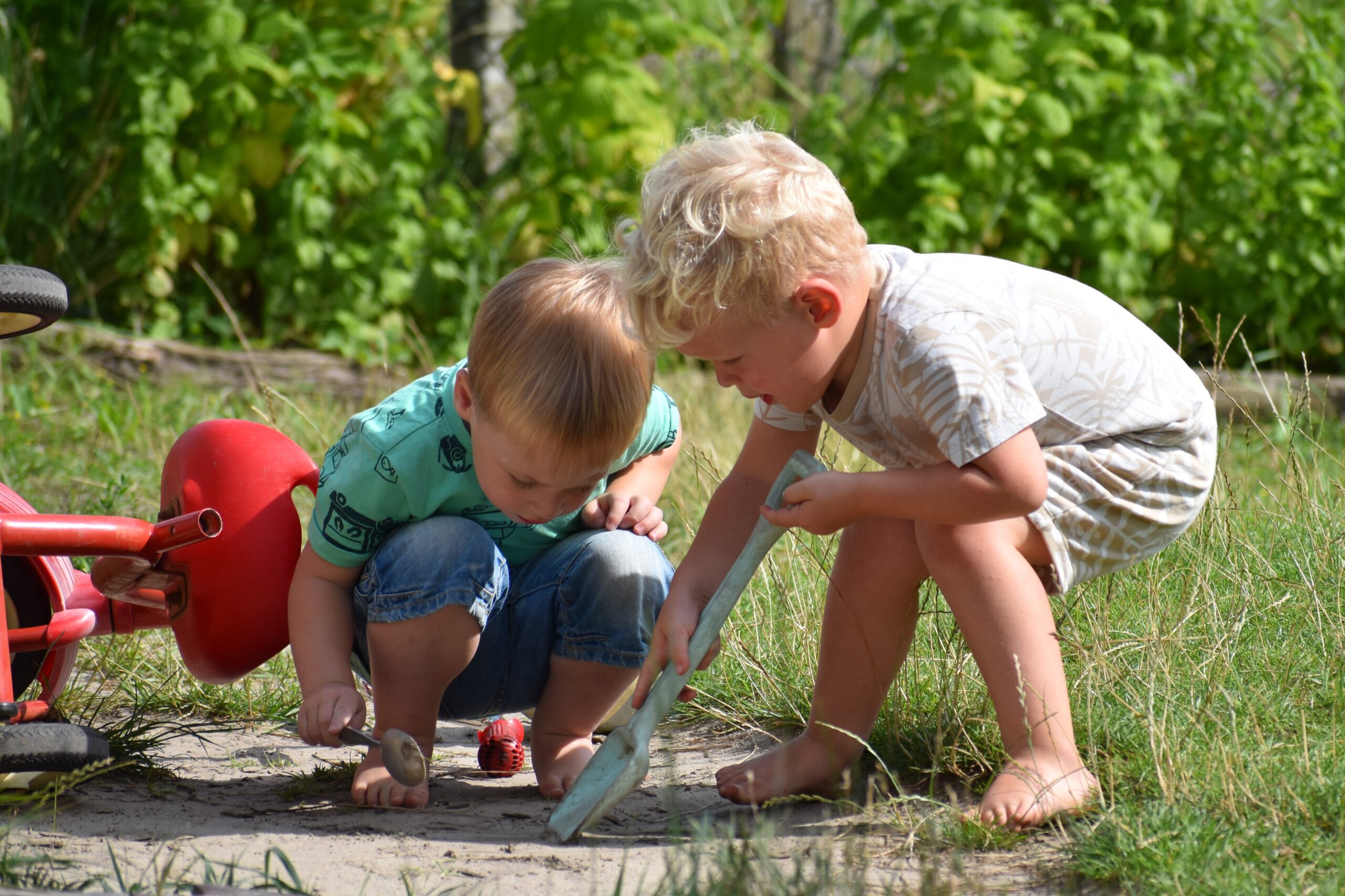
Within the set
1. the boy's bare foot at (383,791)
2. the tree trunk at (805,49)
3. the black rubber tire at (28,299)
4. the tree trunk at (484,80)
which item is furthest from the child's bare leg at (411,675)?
the tree trunk at (805,49)

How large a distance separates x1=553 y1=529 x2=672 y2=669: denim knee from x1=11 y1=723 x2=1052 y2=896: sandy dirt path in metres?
0.23

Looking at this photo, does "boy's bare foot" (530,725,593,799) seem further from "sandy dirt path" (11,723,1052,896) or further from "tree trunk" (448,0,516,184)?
"tree trunk" (448,0,516,184)

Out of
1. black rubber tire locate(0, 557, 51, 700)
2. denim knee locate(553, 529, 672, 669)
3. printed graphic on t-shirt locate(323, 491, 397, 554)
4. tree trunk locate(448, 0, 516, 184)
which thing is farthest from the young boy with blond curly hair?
tree trunk locate(448, 0, 516, 184)

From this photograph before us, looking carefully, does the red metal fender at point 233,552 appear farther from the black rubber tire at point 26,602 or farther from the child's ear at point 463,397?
the child's ear at point 463,397

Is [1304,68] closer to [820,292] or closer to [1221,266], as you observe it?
[1221,266]

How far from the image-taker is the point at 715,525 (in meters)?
1.92

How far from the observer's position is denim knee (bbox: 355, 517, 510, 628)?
1815 mm

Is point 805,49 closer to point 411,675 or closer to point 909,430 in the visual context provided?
point 909,430

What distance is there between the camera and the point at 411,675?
1872 mm

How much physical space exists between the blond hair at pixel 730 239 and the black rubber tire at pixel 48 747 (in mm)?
874

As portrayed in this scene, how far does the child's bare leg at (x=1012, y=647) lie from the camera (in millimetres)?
1695

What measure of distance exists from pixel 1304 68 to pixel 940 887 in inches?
168

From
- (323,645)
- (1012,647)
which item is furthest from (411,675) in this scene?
(1012,647)

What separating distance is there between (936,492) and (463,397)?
27.6 inches
